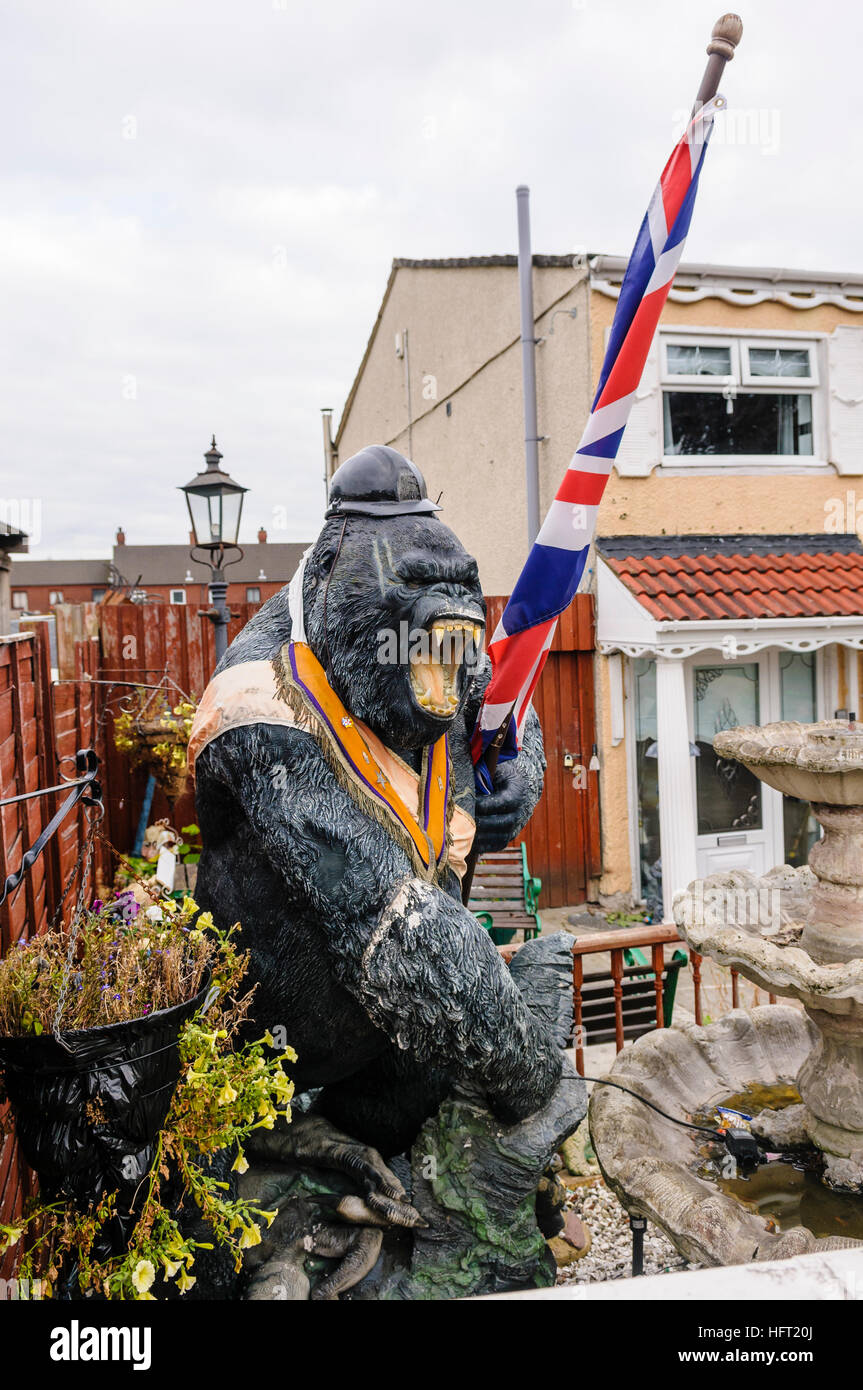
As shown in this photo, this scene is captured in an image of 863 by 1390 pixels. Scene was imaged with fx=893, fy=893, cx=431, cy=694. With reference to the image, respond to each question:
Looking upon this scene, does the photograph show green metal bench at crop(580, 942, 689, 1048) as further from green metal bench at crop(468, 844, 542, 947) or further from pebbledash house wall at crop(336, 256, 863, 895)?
pebbledash house wall at crop(336, 256, 863, 895)

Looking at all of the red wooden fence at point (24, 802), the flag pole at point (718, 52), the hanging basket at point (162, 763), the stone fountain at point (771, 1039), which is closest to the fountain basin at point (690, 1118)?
the stone fountain at point (771, 1039)

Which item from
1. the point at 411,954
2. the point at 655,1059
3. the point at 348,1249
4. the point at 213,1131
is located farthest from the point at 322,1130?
the point at 655,1059

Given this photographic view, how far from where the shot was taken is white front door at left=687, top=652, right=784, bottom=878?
685 centimetres

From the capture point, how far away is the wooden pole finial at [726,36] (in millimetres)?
1693

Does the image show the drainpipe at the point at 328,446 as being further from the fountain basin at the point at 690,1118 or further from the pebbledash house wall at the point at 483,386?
the fountain basin at the point at 690,1118

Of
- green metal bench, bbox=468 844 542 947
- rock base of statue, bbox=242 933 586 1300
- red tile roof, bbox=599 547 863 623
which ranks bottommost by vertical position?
green metal bench, bbox=468 844 542 947

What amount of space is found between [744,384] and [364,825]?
6375 millimetres

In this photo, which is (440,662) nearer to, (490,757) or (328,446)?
(490,757)

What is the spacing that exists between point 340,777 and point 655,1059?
6.03ft

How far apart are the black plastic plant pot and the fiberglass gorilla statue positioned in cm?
38

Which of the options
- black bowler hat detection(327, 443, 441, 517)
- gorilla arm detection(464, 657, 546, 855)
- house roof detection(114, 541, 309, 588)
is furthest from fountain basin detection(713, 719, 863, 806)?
house roof detection(114, 541, 309, 588)

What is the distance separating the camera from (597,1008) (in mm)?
3703
